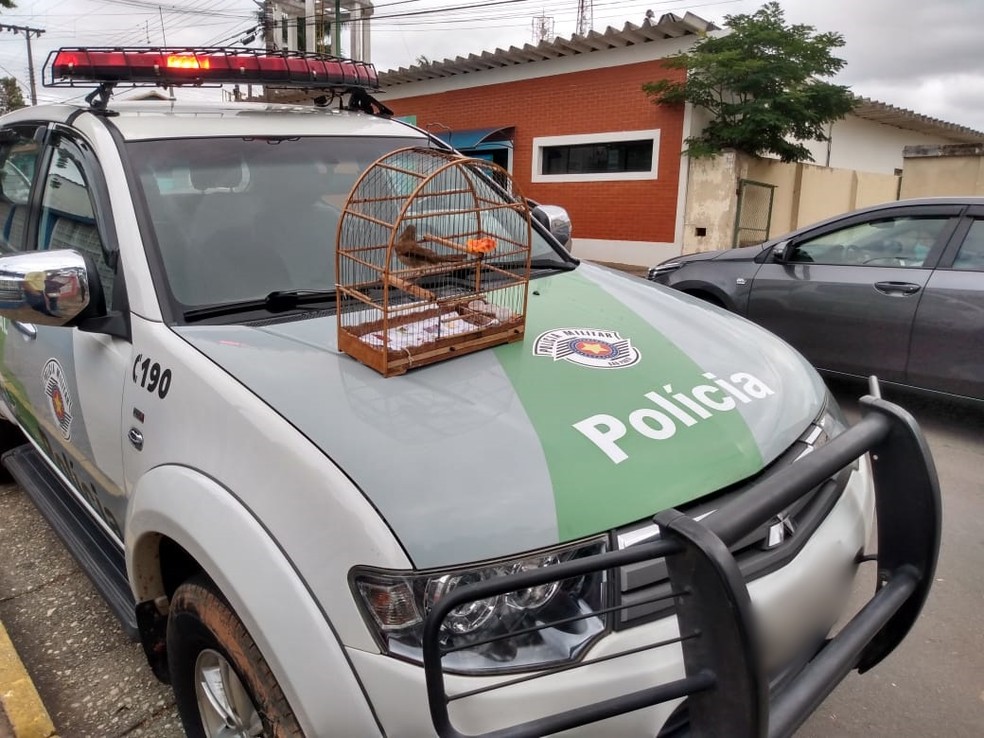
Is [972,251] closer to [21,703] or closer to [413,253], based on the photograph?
[413,253]

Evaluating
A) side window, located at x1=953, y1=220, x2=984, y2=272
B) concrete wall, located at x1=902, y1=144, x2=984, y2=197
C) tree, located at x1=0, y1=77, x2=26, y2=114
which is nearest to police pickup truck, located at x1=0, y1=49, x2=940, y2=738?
side window, located at x1=953, y1=220, x2=984, y2=272

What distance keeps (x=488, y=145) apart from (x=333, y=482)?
15.1 meters

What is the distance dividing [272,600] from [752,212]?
13.2m

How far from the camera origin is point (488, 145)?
15688 mm

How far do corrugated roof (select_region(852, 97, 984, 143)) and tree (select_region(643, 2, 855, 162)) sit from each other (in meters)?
4.19

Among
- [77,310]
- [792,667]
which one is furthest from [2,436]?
[792,667]

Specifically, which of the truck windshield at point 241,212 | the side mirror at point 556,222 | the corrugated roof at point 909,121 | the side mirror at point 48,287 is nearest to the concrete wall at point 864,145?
the corrugated roof at point 909,121

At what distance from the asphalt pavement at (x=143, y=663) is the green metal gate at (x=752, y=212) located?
9.87 m

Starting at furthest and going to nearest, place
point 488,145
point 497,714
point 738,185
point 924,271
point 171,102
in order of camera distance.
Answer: point 488,145 < point 738,185 < point 924,271 < point 171,102 < point 497,714

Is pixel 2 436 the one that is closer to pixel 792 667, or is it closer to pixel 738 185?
pixel 792 667

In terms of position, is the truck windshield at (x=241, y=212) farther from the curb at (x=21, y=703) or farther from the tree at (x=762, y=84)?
the tree at (x=762, y=84)

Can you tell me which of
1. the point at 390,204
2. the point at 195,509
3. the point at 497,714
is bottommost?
the point at 497,714

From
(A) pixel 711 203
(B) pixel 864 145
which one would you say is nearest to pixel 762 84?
(A) pixel 711 203

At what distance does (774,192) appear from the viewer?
540 inches
